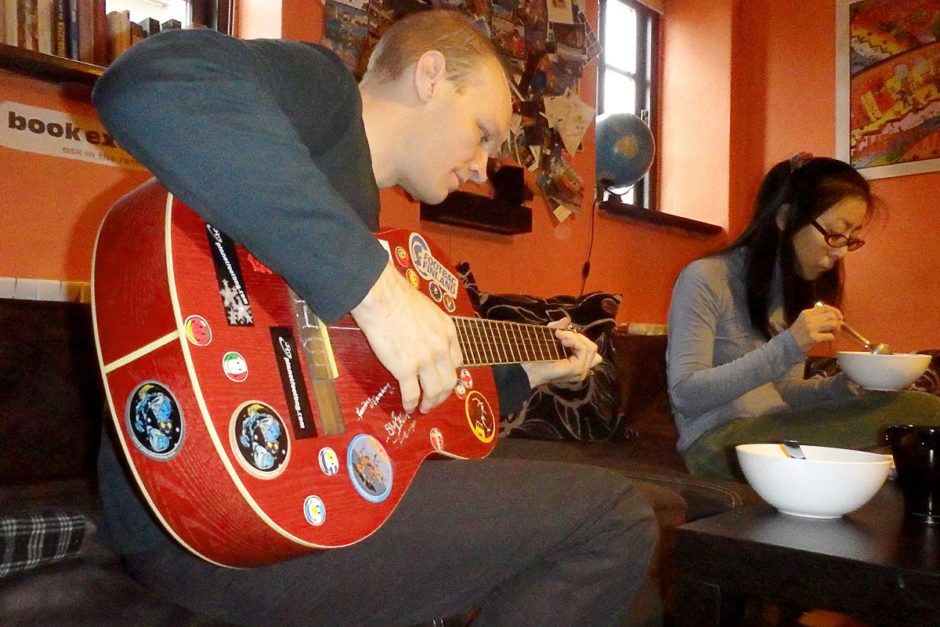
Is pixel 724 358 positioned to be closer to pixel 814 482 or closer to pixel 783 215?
pixel 783 215

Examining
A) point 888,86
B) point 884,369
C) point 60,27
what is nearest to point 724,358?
point 884,369

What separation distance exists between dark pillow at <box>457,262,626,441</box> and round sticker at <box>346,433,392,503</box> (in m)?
1.04

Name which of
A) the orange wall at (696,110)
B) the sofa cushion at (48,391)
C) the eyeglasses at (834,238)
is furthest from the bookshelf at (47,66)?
the orange wall at (696,110)

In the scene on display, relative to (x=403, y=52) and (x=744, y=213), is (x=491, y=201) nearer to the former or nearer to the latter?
(x=403, y=52)

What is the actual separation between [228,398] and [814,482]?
0.63m

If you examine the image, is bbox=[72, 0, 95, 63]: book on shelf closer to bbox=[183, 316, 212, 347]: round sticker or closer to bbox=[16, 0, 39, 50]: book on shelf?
bbox=[16, 0, 39, 50]: book on shelf

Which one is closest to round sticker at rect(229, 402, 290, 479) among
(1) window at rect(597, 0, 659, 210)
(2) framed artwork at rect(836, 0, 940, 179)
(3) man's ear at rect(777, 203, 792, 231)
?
(3) man's ear at rect(777, 203, 792, 231)

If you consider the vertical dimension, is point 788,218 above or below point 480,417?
above

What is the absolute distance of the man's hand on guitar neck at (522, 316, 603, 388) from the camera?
4.44ft

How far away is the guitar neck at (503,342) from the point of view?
1.11m

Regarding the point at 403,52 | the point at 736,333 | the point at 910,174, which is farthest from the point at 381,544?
the point at 910,174

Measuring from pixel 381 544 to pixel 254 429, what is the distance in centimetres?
18

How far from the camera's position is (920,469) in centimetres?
94

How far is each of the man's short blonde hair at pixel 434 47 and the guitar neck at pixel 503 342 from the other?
1.12ft
